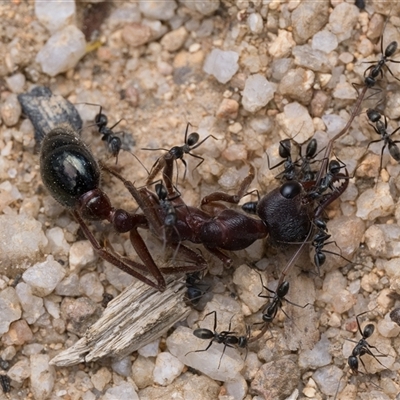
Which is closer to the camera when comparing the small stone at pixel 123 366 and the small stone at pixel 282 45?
the small stone at pixel 123 366

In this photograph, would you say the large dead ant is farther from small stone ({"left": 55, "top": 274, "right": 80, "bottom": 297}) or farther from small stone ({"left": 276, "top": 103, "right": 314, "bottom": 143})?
small stone ({"left": 276, "top": 103, "right": 314, "bottom": 143})

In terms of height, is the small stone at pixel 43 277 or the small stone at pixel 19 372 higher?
the small stone at pixel 43 277

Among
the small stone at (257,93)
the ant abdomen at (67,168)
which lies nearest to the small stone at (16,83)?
the ant abdomen at (67,168)

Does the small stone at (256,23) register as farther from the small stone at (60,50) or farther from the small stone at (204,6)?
the small stone at (60,50)

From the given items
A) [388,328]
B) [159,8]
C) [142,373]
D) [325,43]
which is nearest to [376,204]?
[388,328]

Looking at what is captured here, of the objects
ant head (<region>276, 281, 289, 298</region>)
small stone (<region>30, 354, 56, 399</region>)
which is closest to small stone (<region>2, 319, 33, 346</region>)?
small stone (<region>30, 354, 56, 399</region>)

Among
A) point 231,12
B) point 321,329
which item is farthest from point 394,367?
point 231,12

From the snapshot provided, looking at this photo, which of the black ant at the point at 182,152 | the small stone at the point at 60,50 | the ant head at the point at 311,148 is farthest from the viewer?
the small stone at the point at 60,50
